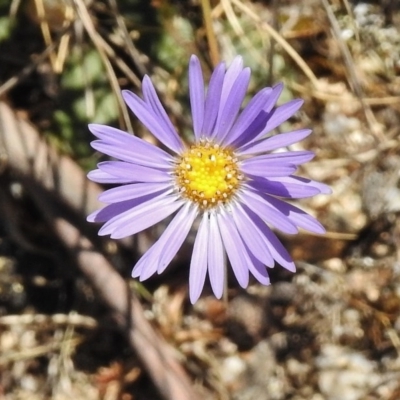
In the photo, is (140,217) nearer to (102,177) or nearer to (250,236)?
(102,177)

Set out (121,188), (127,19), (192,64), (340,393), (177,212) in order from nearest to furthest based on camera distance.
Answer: (192,64)
(121,188)
(177,212)
(127,19)
(340,393)

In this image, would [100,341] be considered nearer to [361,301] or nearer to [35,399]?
[35,399]

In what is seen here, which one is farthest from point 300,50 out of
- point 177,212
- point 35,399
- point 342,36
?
point 35,399

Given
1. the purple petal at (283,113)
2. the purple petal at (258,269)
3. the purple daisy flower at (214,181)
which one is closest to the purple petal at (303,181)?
the purple daisy flower at (214,181)

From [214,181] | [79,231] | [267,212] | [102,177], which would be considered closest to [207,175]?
[214,181]

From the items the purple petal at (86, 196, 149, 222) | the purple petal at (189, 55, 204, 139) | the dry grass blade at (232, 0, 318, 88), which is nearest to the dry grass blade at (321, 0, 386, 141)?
the dry grass blade at (232, 0, 318, 88)

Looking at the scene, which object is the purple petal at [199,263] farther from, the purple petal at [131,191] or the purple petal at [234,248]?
the purple petal at [131,191]
